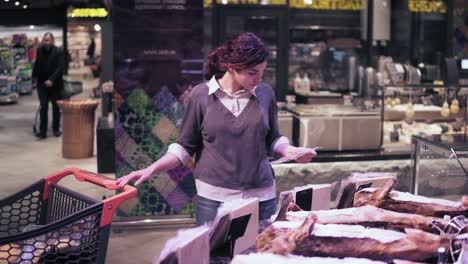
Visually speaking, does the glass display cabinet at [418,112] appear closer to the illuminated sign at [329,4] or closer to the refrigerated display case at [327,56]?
the refrigerated display case at [327,56]

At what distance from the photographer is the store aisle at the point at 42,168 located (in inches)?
219

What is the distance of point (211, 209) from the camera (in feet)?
Answer: 10.2

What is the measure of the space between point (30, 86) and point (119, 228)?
1404 cm

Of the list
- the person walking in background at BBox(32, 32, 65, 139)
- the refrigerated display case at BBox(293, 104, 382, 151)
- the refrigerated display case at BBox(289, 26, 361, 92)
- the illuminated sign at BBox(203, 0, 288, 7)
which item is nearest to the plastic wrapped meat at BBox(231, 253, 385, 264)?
the refrigerated display case at BBox(293, 104, 382, 151)

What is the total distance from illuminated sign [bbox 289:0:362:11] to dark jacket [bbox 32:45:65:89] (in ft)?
12.3

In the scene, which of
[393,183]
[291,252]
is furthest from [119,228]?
[291,252]

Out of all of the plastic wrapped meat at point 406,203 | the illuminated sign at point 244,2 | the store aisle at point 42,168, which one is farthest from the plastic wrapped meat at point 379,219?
the illuminated sign at point 244,2

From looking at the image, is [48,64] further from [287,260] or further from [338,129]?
[287,260]

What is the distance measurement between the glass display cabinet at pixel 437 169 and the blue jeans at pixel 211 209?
2.54ft

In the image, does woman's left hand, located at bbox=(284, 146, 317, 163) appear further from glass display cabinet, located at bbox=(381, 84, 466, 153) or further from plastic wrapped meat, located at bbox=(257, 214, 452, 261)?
glass display cabinet, located at bbox=(381, 84, 466, 153)

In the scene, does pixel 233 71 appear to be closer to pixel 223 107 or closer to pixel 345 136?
pixel 223 107

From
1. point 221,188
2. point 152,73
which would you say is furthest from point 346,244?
point 152,73

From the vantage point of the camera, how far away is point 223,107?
3051 mm

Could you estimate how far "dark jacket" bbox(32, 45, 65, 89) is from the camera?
10938 millimetres
